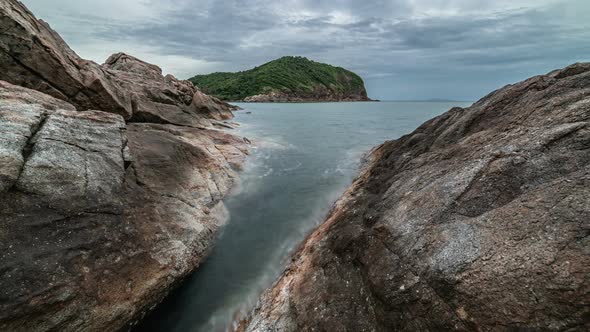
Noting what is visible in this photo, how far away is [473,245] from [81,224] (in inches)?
316

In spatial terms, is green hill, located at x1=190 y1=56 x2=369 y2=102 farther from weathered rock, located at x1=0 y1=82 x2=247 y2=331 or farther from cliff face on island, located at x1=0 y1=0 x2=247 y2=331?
weathered rock, located at x1=0 y1=82 x2=247 y2=331

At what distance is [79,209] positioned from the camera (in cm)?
719

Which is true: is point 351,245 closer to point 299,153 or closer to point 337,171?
point 337,171

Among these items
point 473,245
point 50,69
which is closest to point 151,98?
point 50,69

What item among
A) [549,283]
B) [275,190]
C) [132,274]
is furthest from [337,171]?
[549,283]

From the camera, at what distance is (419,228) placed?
6.25 m

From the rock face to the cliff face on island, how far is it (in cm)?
285

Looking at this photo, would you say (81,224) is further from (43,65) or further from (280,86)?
(280,86)

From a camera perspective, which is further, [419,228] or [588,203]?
[419,228]

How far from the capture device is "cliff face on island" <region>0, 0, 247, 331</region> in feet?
19.4

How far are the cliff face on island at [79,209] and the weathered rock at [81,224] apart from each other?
0.07ft

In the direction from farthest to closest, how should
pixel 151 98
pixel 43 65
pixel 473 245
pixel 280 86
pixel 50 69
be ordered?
pixel 280 86 < pixel 151 98 < pixel 50 69 < pixel 43 65 < pixel 473 245

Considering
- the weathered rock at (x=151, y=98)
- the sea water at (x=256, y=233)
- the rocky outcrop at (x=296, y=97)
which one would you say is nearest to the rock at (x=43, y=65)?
the weathered rock at (x=151, y=98)

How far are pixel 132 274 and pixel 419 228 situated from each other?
6.37 m
